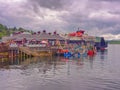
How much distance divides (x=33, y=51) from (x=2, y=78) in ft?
178

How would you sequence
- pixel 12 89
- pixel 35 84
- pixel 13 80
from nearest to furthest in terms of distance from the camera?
pixel 12 89 < pixel 35 84 < pixel 13 80

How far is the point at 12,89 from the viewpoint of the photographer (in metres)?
38.4

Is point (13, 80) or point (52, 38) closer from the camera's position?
point (13, 80)

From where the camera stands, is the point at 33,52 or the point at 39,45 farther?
the point at 39,45

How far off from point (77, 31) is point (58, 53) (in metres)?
54.6

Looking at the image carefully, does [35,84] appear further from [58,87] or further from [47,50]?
[47,50]

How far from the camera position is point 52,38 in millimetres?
121688

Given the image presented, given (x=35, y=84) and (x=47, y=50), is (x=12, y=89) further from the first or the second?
(x=47, y=50)

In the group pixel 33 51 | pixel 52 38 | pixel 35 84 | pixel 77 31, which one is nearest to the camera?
pixel 35 84

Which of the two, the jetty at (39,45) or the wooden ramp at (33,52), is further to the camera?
the wooden ramp at (33,52)

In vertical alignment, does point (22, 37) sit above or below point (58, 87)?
above

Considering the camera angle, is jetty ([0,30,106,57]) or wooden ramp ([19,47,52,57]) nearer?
jetty ([0,30,106,57])

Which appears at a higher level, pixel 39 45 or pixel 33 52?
pixel 39 45

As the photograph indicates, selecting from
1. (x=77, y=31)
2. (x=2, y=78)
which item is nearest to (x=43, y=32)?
(x=77, y=31)
